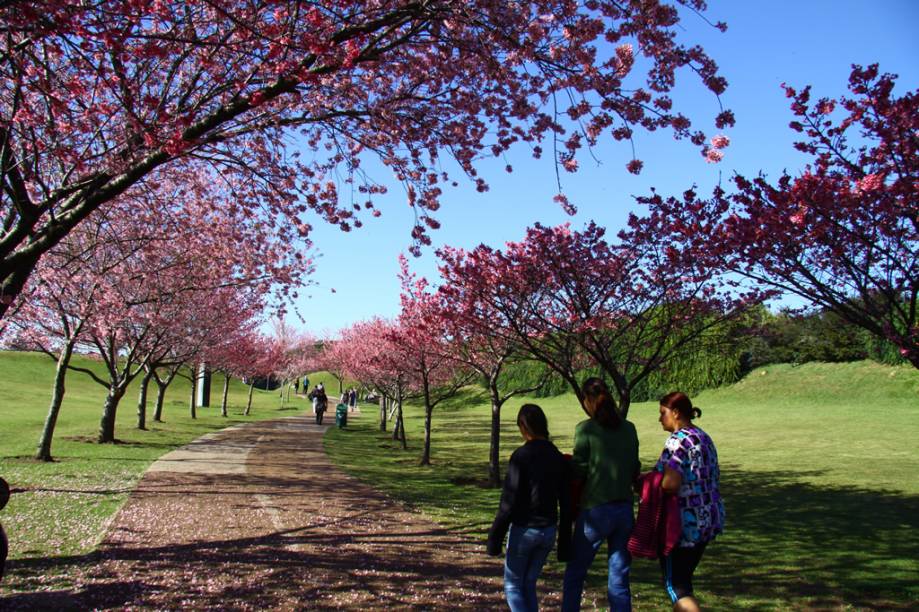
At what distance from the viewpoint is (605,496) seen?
4086 mm

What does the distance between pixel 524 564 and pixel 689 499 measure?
116 cm

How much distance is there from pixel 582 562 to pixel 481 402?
45.3 m

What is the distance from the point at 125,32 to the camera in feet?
14.6

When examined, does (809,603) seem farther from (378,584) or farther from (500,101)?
(500,101)

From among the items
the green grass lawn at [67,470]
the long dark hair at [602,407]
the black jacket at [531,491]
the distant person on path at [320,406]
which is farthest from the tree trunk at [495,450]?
the distant person on path at [320,406]

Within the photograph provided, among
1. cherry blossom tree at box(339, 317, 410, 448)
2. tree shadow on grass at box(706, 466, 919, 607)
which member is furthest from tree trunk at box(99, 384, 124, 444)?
tree shadow on grass at box(706, 466, 919, 607)

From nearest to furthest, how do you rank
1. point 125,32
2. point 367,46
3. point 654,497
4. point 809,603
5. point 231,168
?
1. point 654,497
2. point 125,32
3. point 809,603
4. point 367,46
5. point 231,168

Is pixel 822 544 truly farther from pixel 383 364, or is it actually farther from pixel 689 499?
pixel 383 364

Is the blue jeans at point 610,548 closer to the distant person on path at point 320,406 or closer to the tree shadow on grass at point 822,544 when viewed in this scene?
the tree shadow on grass at point 822,544

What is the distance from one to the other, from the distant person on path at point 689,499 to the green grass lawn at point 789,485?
1.69 metres

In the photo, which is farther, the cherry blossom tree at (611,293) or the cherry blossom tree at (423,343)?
the cherry blossom tree at (423,343)

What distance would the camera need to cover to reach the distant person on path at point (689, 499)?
3900mm

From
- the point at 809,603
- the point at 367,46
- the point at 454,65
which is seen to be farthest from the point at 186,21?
the point at 809,603

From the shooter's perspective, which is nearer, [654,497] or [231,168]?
[654,497]
